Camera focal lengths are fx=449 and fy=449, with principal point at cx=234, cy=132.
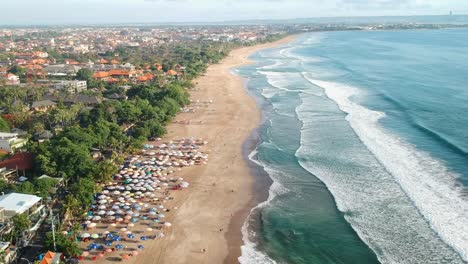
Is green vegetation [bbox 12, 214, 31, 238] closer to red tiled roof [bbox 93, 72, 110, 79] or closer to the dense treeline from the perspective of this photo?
the dense treeline

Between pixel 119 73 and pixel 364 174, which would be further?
pixel 119 73

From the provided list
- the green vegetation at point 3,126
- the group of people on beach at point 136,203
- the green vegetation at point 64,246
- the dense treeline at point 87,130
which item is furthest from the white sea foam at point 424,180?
the green vegetation at point 3,126

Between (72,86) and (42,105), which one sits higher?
(72,86)

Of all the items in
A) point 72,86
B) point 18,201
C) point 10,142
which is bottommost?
point 18,201

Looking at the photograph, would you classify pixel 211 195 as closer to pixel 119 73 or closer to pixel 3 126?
pixel 3 126

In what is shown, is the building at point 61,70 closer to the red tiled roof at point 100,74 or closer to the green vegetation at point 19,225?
the red tiled roof at point 100,74

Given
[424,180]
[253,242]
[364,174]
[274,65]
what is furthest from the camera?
[274,65]

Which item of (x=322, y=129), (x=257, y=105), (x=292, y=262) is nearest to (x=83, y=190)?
(x=292, y=262)

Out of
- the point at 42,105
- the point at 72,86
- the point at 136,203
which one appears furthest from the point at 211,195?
the point at 72,86
